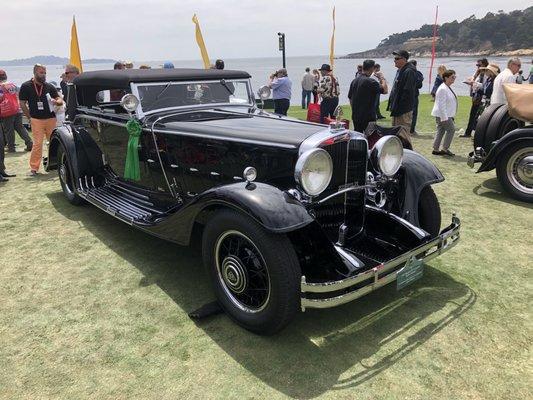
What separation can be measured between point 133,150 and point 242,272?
6.98ft

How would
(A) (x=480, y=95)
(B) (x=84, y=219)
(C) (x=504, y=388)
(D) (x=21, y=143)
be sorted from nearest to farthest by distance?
(C) (x=504, y=388) < (B) (x=84, y=219) < (A) (x=480, y=95) < (D) (x=21, y=143)

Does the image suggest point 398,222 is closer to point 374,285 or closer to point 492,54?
point 374,285

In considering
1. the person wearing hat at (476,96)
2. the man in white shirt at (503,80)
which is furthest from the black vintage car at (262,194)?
the person wearing hat at (476,96)

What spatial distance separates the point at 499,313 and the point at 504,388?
0.85m

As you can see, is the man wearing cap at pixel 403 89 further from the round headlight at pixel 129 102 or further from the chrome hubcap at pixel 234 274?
the chrome hubcap at pixel 234 274

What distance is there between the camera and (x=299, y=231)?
301cm

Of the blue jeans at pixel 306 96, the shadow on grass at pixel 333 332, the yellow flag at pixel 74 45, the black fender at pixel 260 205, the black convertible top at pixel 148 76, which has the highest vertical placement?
the yellow flag at pixel 74 45

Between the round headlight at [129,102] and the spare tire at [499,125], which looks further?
the spare tire at [499,125]

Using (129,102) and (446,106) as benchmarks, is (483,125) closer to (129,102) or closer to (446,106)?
(446,106)

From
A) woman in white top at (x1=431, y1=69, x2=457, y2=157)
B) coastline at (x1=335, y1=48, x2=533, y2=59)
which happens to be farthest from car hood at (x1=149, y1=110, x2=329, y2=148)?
coastline at (x1=335, y1=48, x2=533, y2=59)

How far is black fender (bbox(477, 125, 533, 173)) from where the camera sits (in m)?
5.46

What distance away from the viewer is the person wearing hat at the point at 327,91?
1009cm

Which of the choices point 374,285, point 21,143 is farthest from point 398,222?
point 21,143

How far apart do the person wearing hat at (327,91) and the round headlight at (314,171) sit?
719 centimetres
